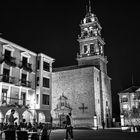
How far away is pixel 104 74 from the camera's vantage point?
53.7 meters

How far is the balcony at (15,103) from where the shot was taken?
31984 millimetres

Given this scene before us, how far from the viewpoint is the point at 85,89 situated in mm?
45906

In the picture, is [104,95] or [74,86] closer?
[74,86]

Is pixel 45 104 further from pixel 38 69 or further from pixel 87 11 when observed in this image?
pixel 87 11

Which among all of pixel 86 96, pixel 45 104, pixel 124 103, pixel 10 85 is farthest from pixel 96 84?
pixel 124 103

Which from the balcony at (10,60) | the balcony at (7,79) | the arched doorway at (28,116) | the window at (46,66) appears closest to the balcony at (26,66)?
the balcony at (10,60)

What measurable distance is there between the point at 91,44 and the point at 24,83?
2392cm

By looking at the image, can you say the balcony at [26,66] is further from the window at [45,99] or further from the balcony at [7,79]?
the window at [45,99]

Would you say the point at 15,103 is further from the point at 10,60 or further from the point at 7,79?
the point at 10,60

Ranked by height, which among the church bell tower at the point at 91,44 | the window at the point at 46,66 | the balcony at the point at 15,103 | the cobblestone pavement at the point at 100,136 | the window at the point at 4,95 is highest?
the church bell tower at the point at 91,44

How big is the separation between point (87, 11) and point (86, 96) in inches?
1133

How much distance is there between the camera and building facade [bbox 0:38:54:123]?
108ft

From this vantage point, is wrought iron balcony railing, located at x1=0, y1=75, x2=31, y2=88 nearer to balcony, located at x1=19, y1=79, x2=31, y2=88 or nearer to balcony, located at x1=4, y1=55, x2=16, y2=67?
balcony, located at x1=19, y1=79, x2=31, y2=88

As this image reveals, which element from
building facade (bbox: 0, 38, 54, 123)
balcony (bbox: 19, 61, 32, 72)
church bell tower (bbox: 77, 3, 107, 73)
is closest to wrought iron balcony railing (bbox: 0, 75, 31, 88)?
building facade (bbox: 0, 38, 54, 123)
